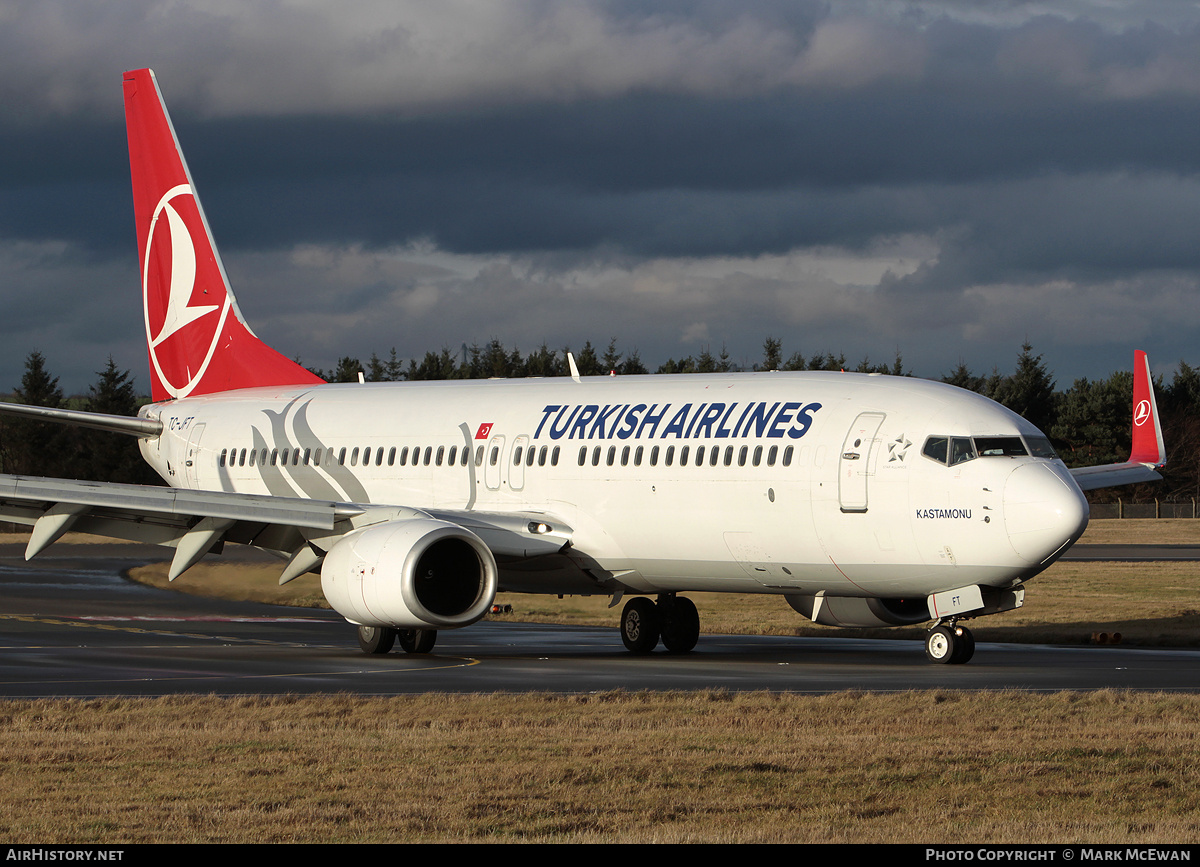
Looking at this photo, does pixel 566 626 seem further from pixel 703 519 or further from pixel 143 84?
pixel 143 84

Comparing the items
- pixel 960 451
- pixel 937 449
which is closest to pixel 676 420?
pixel 937 449

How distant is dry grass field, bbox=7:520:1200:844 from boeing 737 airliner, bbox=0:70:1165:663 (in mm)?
3942

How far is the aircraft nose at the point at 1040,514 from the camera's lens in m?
18.9

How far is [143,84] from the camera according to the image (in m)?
32.0

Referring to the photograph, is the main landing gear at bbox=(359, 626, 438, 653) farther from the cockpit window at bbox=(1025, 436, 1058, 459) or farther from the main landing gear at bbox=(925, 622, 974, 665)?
the cockpit window at bbox=(1025, 436, 1058, 459)

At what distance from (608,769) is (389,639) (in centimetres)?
1219

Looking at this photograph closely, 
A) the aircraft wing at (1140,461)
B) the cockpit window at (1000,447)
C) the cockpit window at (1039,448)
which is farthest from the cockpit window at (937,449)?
the aircraft wing at (1140,461)

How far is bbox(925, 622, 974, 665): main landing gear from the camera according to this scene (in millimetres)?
20547

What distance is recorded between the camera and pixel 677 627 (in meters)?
24.6

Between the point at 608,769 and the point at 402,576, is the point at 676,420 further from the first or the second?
the point at 608,769

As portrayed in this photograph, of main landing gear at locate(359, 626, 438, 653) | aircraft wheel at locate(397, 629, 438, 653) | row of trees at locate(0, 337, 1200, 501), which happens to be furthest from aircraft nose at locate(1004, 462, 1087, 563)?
row of trees at locate(0, 337, 1200, 501)

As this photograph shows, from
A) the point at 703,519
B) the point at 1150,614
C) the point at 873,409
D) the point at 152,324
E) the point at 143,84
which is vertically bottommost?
the point at 1150,614

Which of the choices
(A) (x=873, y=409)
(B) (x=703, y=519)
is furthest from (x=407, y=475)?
(A) (x=873, y=409)

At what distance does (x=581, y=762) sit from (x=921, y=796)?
2741 millimetres
